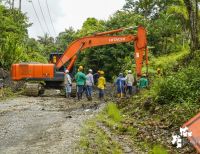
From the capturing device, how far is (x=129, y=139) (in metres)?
Result: 13.2

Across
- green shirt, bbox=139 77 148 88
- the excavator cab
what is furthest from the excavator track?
green shirt, bbox=139 77 148 88

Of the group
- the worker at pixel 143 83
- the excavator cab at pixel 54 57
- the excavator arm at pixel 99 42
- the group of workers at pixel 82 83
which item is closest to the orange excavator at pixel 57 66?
the excavator arm at pixel 99 42

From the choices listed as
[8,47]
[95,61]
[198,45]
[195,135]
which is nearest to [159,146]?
[195,135]

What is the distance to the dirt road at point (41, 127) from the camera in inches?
443

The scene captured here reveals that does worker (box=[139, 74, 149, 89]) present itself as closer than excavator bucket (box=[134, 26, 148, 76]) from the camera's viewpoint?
Yes

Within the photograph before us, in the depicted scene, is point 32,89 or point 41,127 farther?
point 32,89

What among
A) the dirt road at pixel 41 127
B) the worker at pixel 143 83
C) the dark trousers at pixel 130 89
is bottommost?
the dirt road at pixel 41 127

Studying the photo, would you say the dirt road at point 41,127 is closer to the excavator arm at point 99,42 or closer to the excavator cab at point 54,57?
the excavator arm at point 99,42

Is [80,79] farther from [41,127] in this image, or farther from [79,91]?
[41,127]

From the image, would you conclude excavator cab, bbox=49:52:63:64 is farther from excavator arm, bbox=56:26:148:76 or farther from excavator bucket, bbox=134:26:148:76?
excavator bucket, bbox=134:26:148:76

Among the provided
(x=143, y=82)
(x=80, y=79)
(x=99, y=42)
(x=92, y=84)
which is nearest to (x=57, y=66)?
(x=99, y=42)

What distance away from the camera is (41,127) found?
14.4m

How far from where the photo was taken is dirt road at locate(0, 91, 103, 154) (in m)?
11.2

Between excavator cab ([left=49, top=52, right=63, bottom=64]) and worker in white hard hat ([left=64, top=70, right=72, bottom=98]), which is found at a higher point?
excavator cab ([left=49, top=52, right=63, bottom=64])
